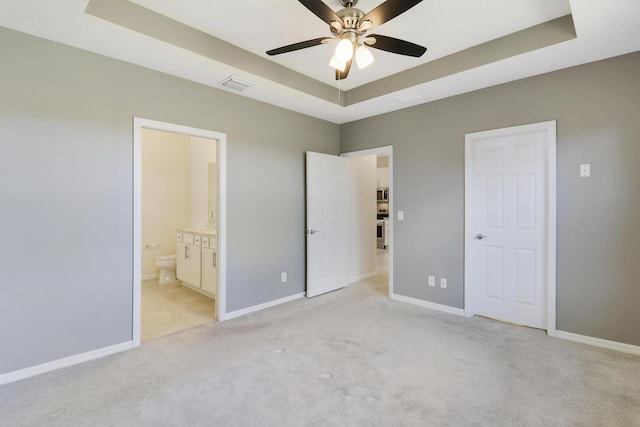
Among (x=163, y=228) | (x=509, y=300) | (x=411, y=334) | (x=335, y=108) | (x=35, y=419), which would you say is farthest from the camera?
(x=163, y=228)

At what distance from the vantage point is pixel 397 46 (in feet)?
6.97

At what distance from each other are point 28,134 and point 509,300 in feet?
15.0

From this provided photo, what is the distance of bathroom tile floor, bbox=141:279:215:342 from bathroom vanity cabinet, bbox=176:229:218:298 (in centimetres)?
16

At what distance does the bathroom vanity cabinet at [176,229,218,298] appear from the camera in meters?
4.05

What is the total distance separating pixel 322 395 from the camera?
206 cm

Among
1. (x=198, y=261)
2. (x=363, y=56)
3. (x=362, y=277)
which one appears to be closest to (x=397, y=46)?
(x=363, y=56)

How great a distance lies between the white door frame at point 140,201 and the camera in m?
2.75

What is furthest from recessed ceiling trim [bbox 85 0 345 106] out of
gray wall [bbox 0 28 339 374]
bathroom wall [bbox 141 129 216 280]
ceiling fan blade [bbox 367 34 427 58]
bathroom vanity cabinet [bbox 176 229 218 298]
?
bathroom wall [bbox 141 129 216 280]

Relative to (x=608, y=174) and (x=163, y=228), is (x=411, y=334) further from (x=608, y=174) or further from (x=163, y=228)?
(x=163, y=228)

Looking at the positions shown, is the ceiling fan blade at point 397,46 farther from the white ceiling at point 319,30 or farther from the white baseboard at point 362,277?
the white baseboard at point 362,277

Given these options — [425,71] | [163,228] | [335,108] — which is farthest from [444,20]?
[163,228]

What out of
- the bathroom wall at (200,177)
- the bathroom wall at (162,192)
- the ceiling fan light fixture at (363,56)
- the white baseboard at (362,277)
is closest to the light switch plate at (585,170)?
the ceiling fan light fixture at (363,56)

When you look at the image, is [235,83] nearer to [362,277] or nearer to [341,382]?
[341,382]

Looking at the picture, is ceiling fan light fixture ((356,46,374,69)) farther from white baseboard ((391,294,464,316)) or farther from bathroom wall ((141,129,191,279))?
bathroom wall ((141,129,191,279))
